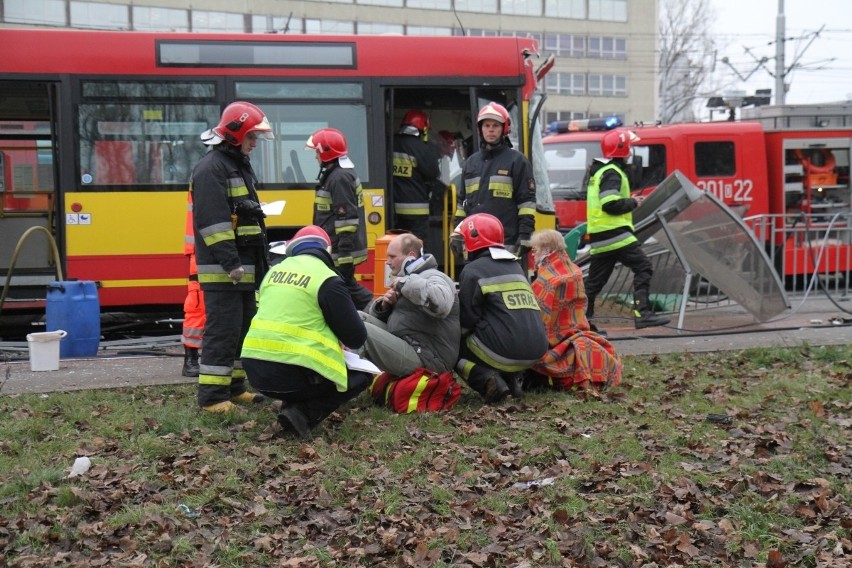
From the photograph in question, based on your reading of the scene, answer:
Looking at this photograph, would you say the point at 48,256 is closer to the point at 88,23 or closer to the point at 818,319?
the point at 818,319

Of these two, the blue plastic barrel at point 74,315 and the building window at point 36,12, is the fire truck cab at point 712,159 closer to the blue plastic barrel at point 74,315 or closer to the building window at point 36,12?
the blue plastic barrel at point 74,315

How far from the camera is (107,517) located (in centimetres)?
503

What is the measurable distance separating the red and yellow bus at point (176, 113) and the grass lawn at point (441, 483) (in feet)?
11.4

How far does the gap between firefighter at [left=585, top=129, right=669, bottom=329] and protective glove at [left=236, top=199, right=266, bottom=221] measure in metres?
4.58

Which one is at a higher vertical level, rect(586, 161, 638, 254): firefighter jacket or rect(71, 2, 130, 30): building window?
rect(71, 2, 130, 30): building window

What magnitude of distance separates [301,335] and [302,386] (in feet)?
1.05

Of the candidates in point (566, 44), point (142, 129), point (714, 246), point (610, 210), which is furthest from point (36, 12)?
point (714, 246)

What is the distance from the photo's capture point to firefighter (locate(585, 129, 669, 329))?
35.1 ft

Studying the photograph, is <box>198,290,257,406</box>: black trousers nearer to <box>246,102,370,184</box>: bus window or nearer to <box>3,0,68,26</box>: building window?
<box>246,102,370,184</box>: bus window

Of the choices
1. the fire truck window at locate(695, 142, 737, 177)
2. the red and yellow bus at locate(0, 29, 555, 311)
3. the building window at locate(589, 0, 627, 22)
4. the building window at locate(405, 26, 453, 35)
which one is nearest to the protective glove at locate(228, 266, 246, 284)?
the red and yellow bus at locate(0, 29, 555, 311)

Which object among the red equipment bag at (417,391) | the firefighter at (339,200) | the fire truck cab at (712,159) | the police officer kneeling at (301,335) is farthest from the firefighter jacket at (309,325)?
the fire truck cab at (712,159)

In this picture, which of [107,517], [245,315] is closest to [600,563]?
[107,517]

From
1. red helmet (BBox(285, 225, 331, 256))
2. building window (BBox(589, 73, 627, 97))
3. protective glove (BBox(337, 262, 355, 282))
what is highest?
building window (BBox(589, 73, 627, 97))

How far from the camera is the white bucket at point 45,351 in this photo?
8.44 metres
